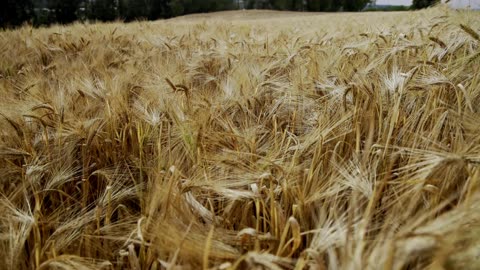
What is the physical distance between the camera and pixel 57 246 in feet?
2.29

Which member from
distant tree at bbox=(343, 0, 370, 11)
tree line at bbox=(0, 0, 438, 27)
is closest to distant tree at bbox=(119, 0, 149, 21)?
tree line at bbox=(0, 0, 438, 27)

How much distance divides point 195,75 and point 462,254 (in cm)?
169

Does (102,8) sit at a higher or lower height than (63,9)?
higher

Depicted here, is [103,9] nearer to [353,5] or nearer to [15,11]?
[15,11]

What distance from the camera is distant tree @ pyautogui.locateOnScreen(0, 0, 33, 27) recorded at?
68.4 feet

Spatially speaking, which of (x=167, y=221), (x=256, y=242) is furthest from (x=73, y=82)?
(x=256, y=242)

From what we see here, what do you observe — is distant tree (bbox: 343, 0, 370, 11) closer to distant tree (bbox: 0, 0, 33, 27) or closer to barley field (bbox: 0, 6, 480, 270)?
distant tree (bbox: 0, 0, 33, 27)

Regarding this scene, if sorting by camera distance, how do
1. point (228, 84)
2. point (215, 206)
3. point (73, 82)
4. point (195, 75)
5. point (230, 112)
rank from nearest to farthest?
1. point (215, 206)
2. point (230, 112)
3. point (228, 84)
4. point (73, 82)
5. point (195, 75)

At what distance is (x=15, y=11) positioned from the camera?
853 inches

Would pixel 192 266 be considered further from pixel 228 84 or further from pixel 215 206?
pixel 228 84

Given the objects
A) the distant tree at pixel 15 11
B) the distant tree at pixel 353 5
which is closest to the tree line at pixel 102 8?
the distant tree at pixel 15 11

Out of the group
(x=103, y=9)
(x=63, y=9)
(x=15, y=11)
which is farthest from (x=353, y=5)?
(x=15, y=11)

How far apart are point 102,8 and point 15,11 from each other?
6.07 meters

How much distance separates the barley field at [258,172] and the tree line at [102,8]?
21.1 m
